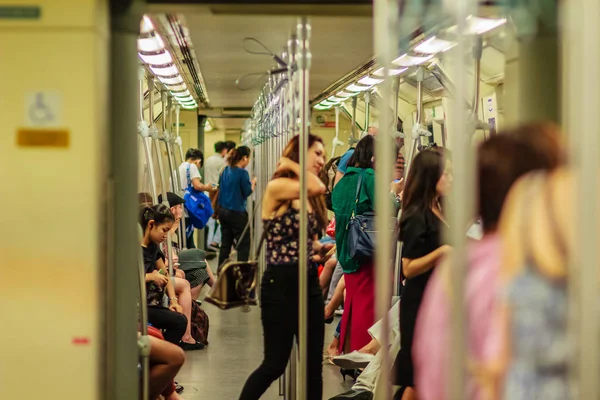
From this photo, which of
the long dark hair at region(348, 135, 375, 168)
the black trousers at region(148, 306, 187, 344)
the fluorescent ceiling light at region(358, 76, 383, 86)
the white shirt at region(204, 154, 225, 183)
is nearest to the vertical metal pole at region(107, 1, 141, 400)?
the black trousers at region(148, 306, 187, 344)

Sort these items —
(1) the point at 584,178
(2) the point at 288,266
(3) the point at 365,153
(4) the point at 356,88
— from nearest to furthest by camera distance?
(1) the point at 584,178, (2) the point at 288,266, (3) the point at 365,153, (4) the point at 356,88

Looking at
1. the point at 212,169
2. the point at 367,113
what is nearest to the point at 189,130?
the point at 212,169

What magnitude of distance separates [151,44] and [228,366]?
2.30 metres

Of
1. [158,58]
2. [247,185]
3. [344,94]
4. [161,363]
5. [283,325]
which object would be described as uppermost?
[158,58]

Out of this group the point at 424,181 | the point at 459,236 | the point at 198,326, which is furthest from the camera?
the point at 198,326

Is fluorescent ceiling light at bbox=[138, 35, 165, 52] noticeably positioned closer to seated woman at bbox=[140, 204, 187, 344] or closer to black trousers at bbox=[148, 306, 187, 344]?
seated woman at bbox=[140, 204, 187, 344]

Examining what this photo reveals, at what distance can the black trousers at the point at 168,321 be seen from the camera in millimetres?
5215

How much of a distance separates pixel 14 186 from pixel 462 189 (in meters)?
1.52

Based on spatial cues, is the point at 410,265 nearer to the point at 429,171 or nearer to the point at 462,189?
the point at 429,171

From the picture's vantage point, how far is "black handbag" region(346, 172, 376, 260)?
5516 mm

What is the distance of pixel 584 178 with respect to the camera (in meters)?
1.99

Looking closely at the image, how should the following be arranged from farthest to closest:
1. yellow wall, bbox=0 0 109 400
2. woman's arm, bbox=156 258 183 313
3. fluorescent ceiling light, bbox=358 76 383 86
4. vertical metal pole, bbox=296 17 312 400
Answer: fluorescent ceiling light, bbox=358 76 383 86
woman's arm, bbox=156 258 183 313
vertical metal pole, bbox=296 17 312 400
yellow wall, bbox=0 0 109 400

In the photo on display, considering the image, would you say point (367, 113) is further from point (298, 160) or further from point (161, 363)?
point (298, 160)

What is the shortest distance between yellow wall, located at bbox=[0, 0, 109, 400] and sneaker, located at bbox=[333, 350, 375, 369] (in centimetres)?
268
